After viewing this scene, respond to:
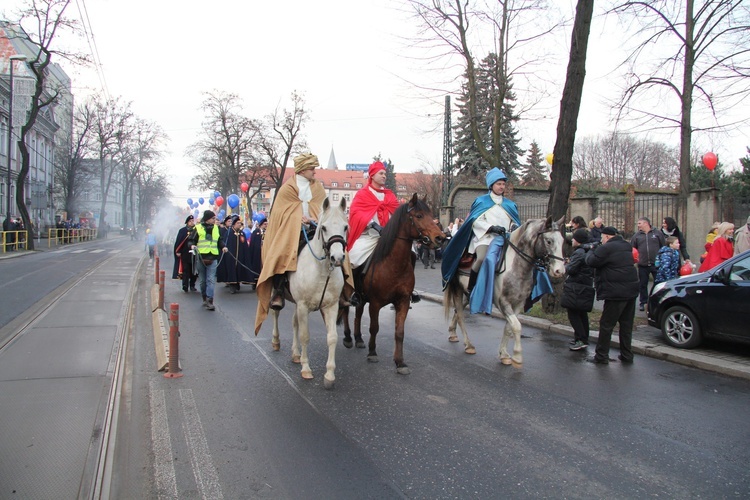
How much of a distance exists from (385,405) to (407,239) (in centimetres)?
211

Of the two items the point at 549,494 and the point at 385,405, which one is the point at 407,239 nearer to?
the point at 385,405

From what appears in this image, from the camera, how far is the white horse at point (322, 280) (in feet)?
18.3

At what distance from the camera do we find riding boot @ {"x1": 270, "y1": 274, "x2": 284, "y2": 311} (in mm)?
6441

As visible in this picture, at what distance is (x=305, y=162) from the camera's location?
662 cm

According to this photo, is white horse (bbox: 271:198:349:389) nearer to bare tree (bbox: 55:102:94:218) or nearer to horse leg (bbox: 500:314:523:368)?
horse leg (bbox: 500:314:523:368)

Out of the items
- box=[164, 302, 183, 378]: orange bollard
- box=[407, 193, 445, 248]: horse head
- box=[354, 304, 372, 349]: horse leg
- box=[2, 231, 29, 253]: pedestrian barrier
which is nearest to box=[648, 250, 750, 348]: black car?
box=[407, 193, 445, 248]: horse head

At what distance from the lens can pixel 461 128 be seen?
36.6 metres

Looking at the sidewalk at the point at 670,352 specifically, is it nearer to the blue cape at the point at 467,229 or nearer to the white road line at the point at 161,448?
the blue cape at the point at 467,229

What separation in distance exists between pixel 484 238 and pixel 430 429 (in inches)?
134

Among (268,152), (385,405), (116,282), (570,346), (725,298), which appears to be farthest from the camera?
(268,152)

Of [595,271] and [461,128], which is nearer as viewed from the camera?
[595,271]

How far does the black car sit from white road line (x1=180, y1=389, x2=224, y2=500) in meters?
6.87

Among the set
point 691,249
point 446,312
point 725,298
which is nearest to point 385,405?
point 446,312

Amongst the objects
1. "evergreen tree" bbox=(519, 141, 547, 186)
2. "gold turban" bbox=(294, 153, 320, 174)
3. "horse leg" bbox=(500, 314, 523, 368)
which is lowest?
"horse leg" bbox=(500, 314, 523, 368)
